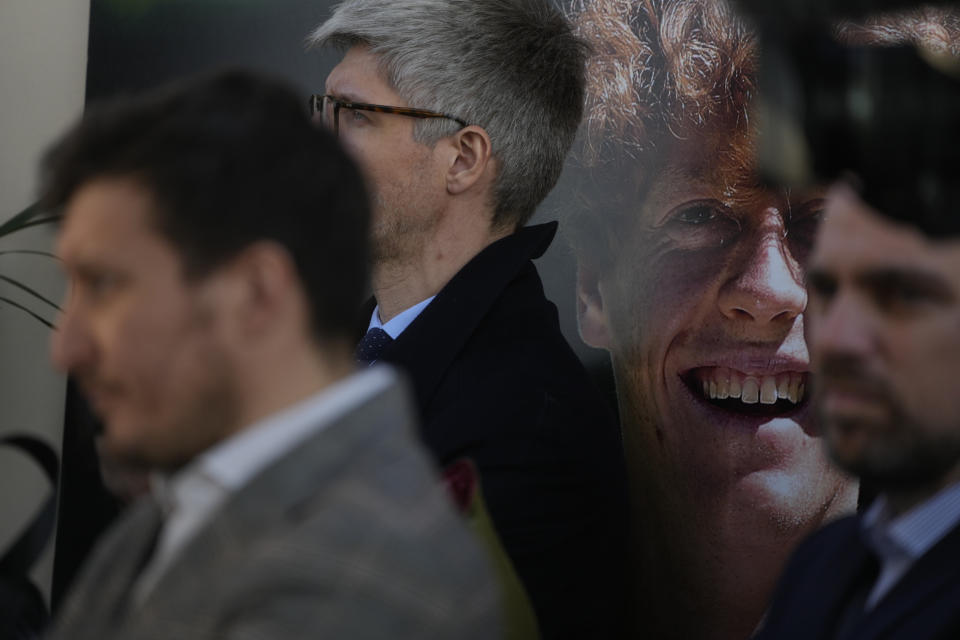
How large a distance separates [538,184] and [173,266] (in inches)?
55.9

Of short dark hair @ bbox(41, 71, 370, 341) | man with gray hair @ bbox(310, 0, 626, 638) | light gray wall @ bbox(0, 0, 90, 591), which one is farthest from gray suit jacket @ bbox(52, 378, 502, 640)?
light gray wall @ bbox(0, 0, 90, 591)

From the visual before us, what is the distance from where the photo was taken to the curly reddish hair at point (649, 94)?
8.46 feet

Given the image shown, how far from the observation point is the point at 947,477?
1.21m

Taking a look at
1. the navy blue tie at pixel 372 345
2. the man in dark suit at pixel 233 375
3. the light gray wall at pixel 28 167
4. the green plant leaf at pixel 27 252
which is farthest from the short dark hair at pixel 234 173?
the light gray wall at pixel 28 167

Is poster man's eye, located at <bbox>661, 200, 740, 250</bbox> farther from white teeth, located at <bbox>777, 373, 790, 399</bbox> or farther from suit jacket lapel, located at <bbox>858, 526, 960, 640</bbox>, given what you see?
suit jacket lapel, located at <bbox>858, 526, 960, 640</bbox>

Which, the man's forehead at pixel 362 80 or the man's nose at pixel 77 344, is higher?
the man's nose at pixel 77 344

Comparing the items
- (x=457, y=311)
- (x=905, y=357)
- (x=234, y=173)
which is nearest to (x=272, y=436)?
(x=234, y=173)

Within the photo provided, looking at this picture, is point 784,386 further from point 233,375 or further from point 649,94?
point 233,375

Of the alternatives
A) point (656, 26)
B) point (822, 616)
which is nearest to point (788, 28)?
point (822, 616)

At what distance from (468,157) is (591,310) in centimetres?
49

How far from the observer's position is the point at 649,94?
264cm

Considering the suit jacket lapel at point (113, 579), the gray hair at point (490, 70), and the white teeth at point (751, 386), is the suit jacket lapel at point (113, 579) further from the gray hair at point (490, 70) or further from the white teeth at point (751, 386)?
the white teeth at point (751, 386)

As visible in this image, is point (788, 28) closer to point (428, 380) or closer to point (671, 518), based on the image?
point (428, 380)

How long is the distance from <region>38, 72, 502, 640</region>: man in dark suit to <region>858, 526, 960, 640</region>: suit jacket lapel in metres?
0.37
